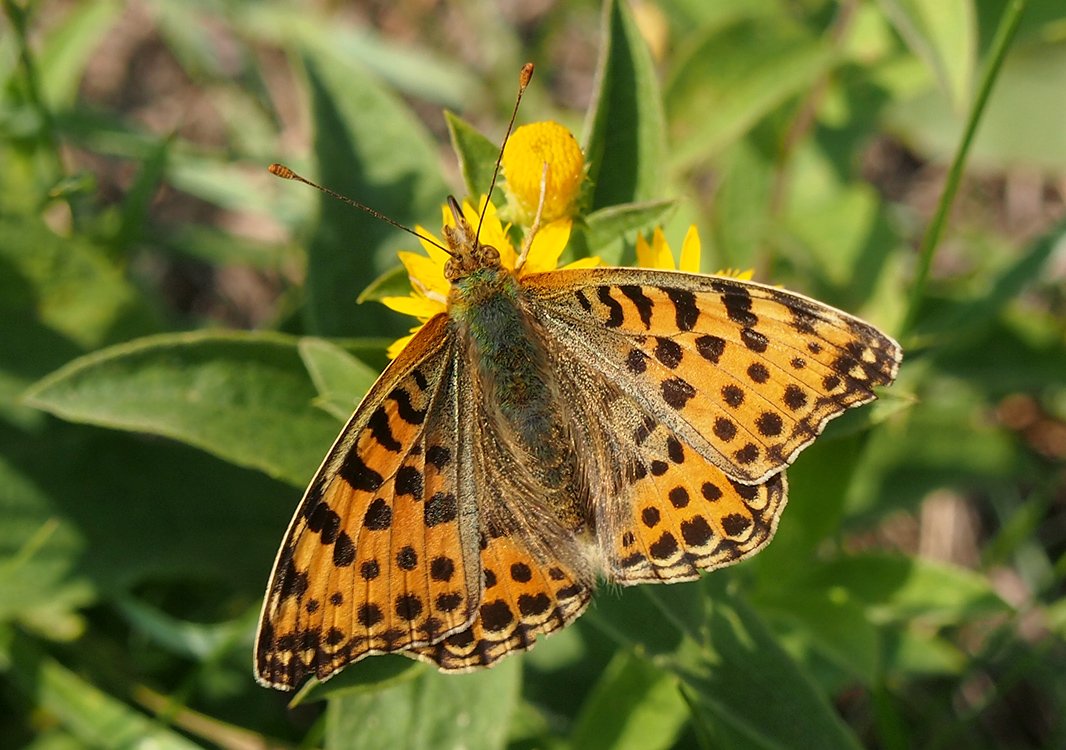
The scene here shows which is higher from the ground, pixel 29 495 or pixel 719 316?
pixel 719 316

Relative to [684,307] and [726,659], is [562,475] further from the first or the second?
[726,659]

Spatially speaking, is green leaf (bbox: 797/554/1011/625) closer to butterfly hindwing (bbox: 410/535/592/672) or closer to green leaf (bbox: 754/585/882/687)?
green leaf (bbox: 754/585/882/687)

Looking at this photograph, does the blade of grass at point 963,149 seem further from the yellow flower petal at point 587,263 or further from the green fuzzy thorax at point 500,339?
the green fuzzy thorax at point 500,339

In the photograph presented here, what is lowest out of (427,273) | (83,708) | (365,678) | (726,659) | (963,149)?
(83,708)

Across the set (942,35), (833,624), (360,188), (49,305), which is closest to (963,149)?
(942,35)

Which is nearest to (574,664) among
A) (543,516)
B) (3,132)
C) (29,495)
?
(543,516)

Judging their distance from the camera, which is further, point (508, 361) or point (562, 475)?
point (508, 361)

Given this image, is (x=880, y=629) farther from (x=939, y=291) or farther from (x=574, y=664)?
(x=939, y=291)
